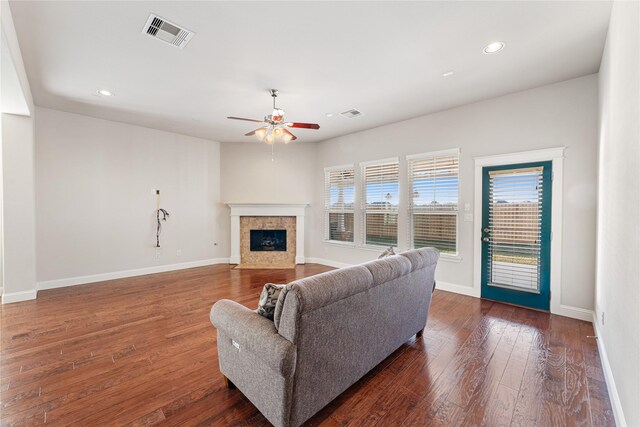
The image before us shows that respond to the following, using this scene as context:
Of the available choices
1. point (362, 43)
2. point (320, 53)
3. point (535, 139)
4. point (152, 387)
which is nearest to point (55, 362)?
point (152, 387)

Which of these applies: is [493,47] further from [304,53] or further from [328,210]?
[328,210]

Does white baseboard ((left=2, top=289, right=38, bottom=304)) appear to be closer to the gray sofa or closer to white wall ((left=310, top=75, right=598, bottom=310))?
the gray sofa

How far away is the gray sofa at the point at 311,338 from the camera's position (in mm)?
1535

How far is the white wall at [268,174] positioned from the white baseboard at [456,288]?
10.8 feet

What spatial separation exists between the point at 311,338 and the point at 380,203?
171 inches

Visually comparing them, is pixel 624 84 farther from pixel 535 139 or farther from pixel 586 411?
pixel 586 411

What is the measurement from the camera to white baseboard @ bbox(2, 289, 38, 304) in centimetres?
386

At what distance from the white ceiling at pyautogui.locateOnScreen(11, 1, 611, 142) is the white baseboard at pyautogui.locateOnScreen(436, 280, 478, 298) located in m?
2.95

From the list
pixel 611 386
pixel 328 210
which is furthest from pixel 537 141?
pixel 328 210

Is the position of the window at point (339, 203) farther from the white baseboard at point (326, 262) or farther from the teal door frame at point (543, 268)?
the teal door frame at point (543, 268)

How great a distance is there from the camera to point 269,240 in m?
6.92

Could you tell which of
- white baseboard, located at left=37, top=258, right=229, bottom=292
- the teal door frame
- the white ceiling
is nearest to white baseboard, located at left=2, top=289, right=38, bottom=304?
white baseboard, located at left=37, top=258, right=229, bottom=292

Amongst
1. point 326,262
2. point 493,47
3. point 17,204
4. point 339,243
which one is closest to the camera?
point 493,47

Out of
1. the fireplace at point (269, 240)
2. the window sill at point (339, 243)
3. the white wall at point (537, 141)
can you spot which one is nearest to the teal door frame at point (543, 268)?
the white wall at point (537, 141)
